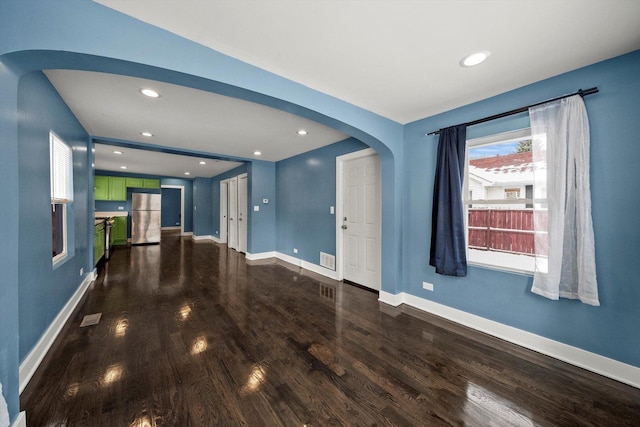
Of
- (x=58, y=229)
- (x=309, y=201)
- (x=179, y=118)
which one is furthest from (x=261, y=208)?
(x=58, y=229)

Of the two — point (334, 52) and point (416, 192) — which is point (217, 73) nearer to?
point (334, 52)

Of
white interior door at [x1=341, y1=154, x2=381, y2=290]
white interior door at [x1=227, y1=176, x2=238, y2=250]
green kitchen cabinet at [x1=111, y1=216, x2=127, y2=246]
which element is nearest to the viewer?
white interior door at [x1=341, y1=154, x2=381, y2=290]

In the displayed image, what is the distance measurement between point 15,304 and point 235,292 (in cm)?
240

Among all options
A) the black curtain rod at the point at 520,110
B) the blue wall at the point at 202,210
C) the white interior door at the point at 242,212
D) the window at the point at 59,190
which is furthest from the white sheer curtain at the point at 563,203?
the blue wall at the point at 202,210

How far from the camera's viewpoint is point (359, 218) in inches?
156

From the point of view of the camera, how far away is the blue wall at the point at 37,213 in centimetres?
179

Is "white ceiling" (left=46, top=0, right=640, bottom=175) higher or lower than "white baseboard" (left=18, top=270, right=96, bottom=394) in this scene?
higher

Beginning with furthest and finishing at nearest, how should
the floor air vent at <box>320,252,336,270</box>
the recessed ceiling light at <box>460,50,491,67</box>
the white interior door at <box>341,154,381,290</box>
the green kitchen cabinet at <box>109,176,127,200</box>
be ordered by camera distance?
the green kitchen cabinet at <box>109,176,127,200</box> < the floor air vent at <box>320,252,336,270</box> < the white interior door at <box>341,154,381,290</box> < the recessed ceiling light at <box>460,50,491,67</box>

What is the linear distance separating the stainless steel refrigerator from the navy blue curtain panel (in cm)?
872

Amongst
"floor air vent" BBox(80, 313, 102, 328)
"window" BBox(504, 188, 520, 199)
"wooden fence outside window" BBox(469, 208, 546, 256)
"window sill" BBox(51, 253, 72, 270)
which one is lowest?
"floor air vent" BBox(80, 313, 102, 328)

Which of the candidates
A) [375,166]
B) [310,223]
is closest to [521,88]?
[375,166]

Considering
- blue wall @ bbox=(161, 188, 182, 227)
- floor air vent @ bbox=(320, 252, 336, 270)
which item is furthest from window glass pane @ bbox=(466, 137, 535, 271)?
blue wall @ bbox=(161, 188, 182, 227)

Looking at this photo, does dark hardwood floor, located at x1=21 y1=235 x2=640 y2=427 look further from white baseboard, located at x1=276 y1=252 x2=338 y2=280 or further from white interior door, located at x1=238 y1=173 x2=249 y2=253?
white interior door, located at x1=238 y1=173 x2=249 y2=253

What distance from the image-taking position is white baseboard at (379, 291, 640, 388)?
182cm
